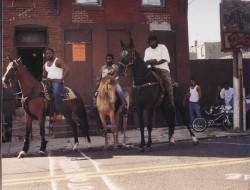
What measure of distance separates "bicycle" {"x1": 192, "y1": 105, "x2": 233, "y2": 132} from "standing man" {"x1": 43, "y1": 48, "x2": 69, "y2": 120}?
21.0 feet

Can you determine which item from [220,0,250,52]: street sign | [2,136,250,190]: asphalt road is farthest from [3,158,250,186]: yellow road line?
[220,0,250,52]: street sign

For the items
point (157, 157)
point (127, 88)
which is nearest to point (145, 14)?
point (127, 88)

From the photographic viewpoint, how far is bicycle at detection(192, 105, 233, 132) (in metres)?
15.0

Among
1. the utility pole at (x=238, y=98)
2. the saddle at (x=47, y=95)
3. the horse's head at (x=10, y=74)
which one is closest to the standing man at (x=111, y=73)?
the saddle at (x=47, y=95)

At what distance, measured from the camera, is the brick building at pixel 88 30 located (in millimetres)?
16969

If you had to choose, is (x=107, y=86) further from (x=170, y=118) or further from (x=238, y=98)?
(x=238, y=98)

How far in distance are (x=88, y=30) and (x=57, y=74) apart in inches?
292

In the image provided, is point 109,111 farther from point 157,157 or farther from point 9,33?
point 9,33

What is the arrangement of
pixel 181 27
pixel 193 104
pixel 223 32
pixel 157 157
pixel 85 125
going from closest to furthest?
pixel 157 157
pixel 85 125
pixel 223 32
pixel 193 104
pixel 181 27

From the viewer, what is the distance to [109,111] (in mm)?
10594

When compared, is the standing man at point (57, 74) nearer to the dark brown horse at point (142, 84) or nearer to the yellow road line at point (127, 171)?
the dark brown horse at point (142, 84)

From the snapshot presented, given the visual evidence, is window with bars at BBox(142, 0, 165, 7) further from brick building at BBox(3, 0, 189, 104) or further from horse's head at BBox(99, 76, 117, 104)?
horse's head at BBox(99, 76, 117, 104)

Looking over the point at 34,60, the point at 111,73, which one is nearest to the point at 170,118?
the point at 111,73

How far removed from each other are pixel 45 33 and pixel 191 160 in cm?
1173
